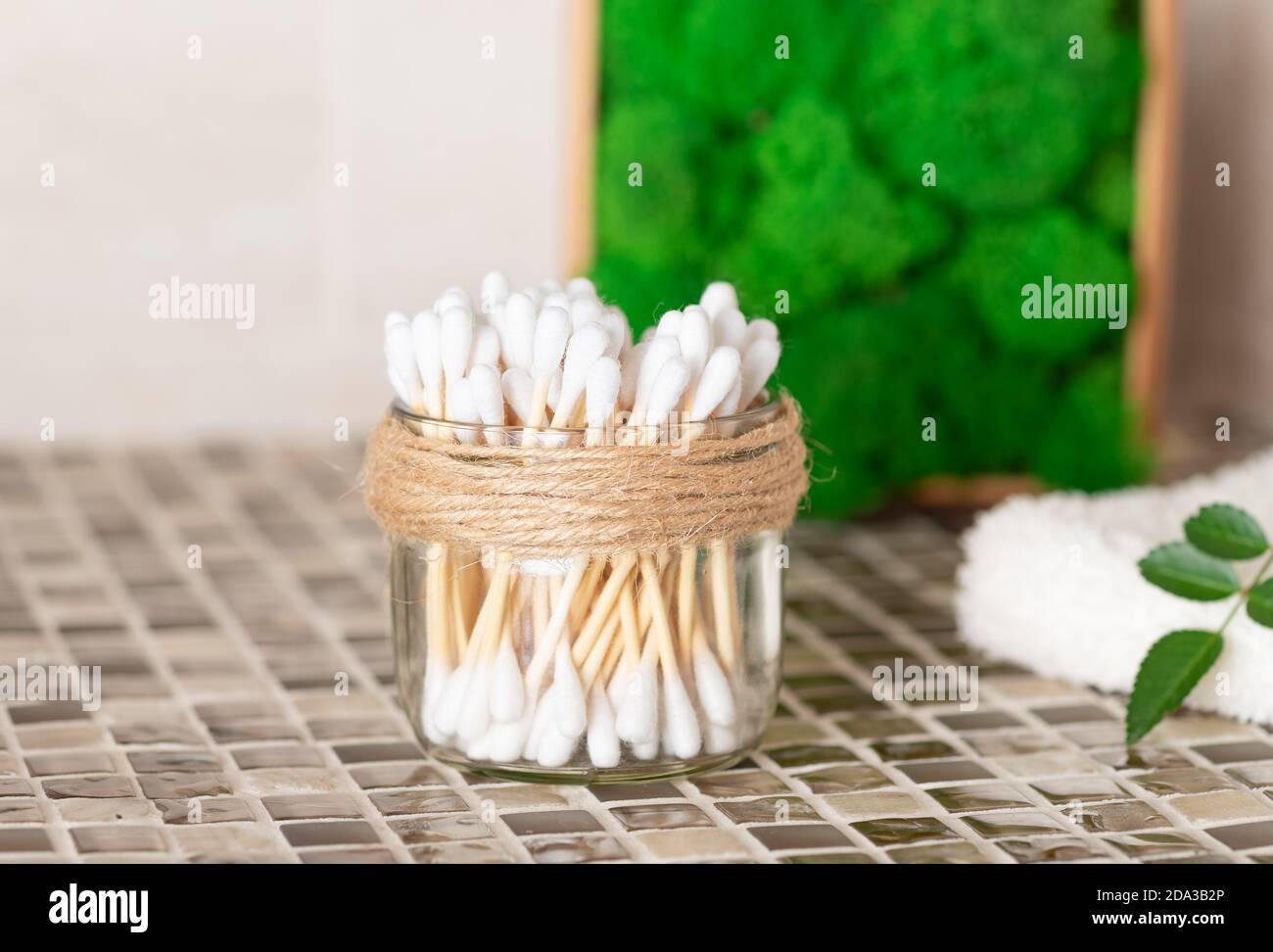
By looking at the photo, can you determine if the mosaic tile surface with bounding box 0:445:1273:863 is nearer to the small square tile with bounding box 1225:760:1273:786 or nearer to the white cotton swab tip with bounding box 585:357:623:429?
the small square tile with bounding box 1225:760:1273:786

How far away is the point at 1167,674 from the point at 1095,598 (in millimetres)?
103

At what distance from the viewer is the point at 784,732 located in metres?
0.93

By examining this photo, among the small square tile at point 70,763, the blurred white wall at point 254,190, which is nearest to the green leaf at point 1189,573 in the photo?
the small square tile at point 70,763

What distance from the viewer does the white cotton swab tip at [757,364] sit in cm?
83

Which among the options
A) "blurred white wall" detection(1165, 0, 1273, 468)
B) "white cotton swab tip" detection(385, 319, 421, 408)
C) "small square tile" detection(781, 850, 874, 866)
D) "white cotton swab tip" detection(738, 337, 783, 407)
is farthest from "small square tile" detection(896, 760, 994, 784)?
"blurred white wall" detection(1165, 0, 1273, 468)

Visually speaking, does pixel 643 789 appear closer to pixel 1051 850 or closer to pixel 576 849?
pixel 576 849

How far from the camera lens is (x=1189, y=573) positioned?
2.92 ft

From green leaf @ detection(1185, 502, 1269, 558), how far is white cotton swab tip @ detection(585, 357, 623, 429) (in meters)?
0.32

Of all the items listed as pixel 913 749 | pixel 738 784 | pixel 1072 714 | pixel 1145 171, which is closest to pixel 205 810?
pixel 738 784

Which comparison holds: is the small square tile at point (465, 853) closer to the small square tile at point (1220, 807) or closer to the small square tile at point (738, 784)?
the small square tile at point (738, 784)

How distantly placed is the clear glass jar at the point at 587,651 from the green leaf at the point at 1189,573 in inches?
8.0

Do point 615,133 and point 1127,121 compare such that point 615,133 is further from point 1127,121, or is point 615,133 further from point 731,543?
point 731,543

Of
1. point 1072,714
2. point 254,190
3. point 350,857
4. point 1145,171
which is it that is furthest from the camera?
point 254,190

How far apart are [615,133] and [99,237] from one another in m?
0.53
